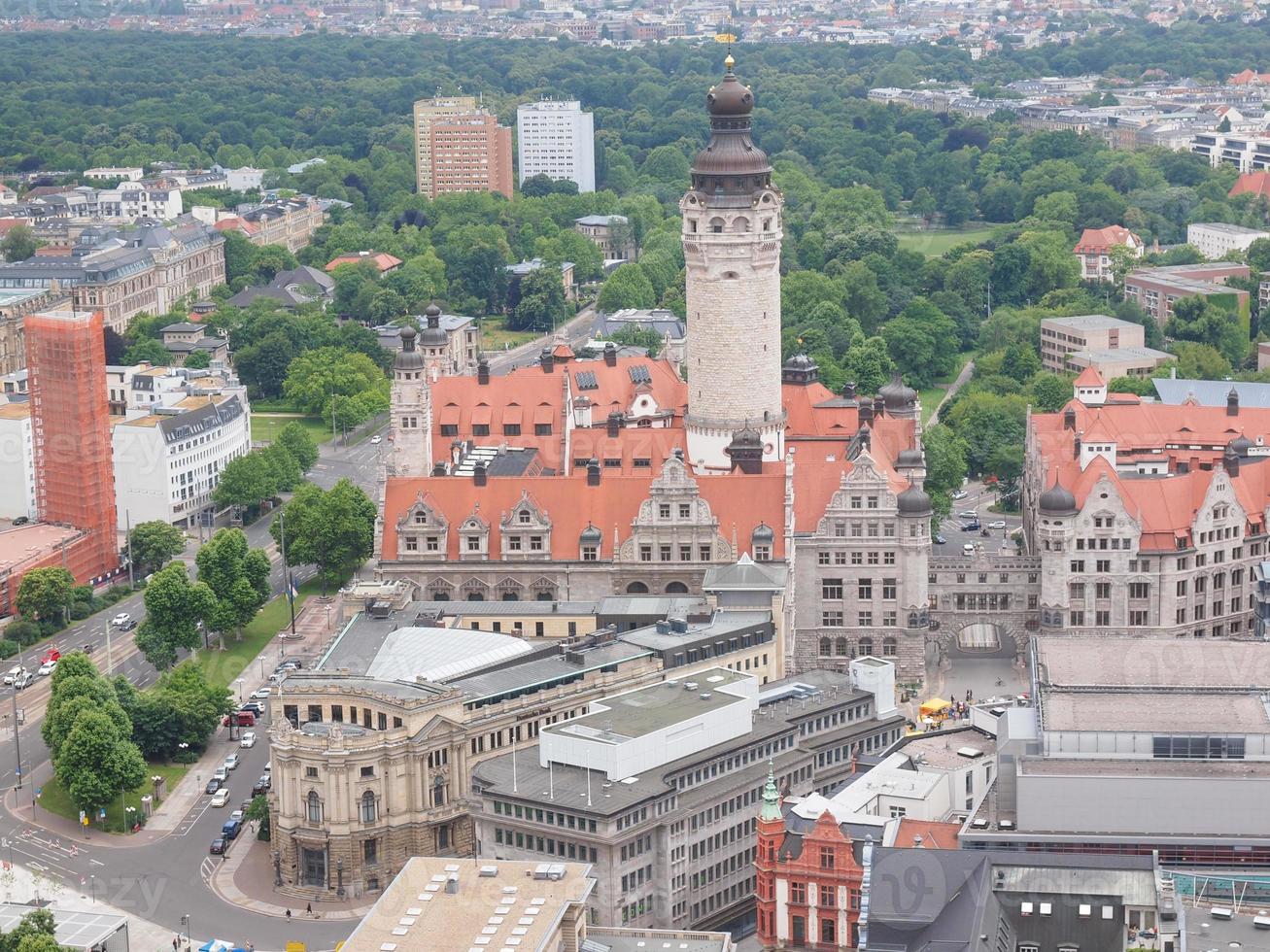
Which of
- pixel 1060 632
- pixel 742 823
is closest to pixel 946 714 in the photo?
pixel 1060 632

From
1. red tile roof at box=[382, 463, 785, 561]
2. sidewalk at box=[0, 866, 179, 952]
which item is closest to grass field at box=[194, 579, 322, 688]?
red tile roof at box=[382, 463, 785, 561]

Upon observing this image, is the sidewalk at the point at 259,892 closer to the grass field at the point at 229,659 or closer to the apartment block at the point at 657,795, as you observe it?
the apartment block at the point at 657,795

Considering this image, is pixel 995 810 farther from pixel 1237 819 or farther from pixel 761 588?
pixel 761 588

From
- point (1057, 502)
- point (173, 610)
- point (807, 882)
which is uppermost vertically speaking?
point (1057, 502)

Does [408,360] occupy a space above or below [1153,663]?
above

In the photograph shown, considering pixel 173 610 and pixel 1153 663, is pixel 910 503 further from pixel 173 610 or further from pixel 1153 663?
pixel 173 610

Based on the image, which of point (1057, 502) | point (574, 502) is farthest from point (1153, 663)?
point (574, 502)

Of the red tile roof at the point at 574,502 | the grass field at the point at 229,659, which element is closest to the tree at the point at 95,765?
the grass field at the point at 229,659
